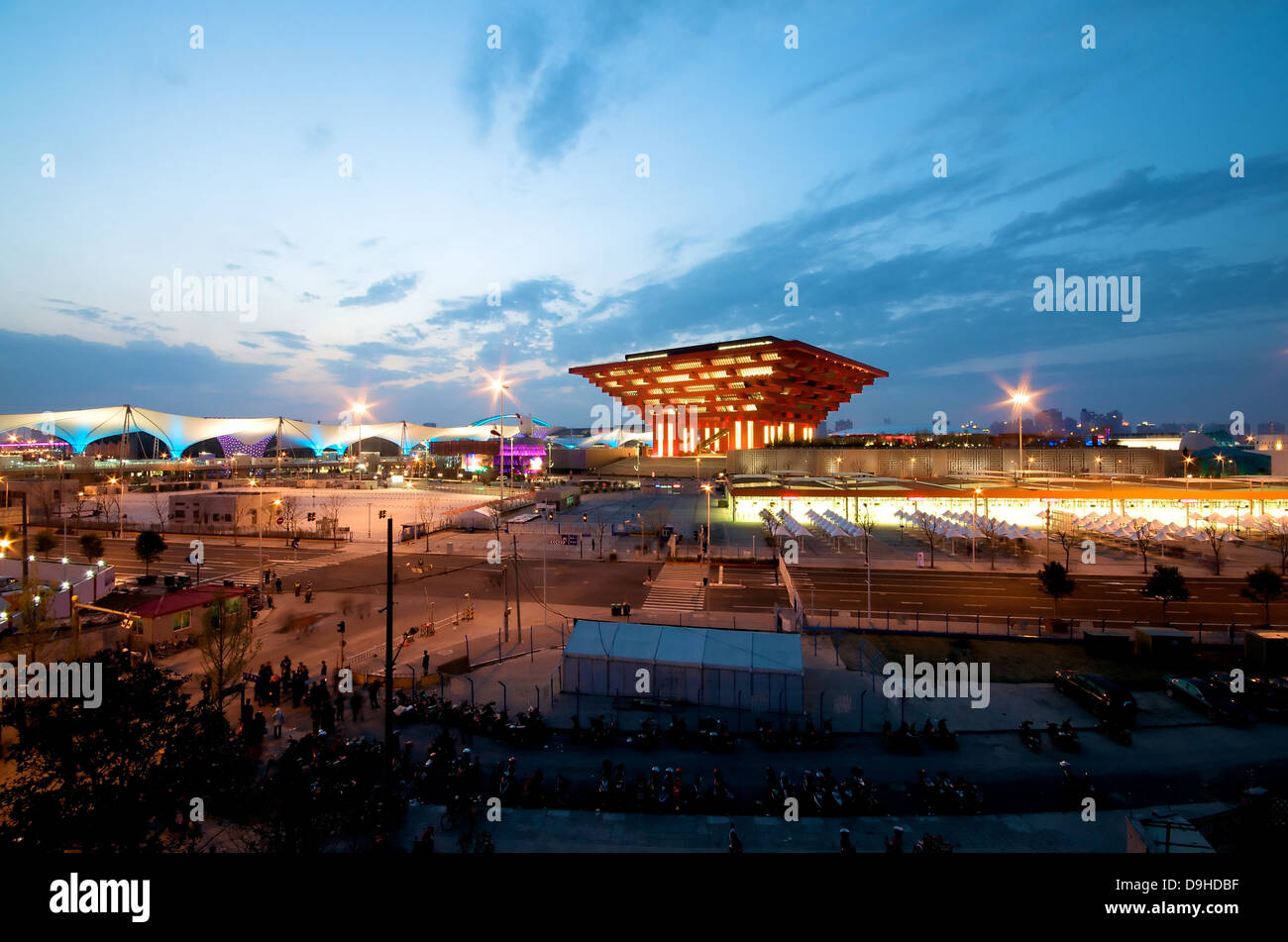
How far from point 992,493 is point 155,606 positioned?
155 feet

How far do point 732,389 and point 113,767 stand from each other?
272ft

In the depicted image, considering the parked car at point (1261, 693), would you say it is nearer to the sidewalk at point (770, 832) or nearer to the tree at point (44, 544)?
the sidewalk at point (770, 832)

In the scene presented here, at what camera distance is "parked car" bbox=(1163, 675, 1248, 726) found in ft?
43.0

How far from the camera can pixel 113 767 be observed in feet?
22.5

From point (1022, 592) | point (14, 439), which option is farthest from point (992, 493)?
point (14, 439)

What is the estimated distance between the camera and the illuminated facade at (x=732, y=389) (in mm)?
81875

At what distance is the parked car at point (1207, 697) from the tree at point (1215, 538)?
55.1 feet

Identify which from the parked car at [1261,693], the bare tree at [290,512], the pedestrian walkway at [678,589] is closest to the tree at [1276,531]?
the parked car at [1261,693]

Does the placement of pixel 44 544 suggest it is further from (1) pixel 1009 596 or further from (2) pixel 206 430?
(2) pixel 206 430

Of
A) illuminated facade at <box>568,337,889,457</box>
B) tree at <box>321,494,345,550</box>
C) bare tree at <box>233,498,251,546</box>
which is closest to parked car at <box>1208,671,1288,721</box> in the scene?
tree at <box>321,494,345,550</box>

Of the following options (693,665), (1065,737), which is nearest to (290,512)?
(693,665)
